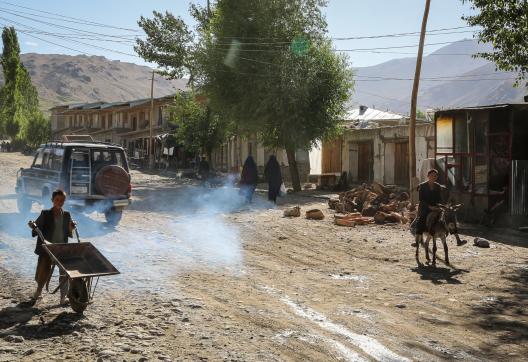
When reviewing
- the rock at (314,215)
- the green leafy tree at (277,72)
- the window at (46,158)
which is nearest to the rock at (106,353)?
the window at (46,158)

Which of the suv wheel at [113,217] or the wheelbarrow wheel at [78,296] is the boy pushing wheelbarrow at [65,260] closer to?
the wheelbarrow wheel at [78,296]

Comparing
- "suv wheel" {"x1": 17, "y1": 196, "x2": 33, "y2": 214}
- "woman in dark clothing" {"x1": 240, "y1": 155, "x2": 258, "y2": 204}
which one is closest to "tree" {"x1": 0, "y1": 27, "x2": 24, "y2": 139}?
"woman in dark clothing" {"x1": 240, "y1": 155, "x2": 258, "y2": 204}

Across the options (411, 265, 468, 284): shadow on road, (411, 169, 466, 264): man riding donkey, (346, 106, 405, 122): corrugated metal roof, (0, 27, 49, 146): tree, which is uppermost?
(0, 27, 49, 146): tree

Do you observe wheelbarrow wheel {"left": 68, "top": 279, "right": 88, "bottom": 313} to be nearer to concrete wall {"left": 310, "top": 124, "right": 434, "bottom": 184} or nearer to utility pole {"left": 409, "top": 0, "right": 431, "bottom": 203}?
utility pole {"left": 409, "top": 0, "right": 431, "bottom": 203}

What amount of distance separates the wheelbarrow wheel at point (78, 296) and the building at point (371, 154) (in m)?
21.6

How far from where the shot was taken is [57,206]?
7137 millimetres

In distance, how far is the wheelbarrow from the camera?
645 centimetres

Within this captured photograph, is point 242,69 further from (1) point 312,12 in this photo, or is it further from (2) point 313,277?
(2) point 313,277

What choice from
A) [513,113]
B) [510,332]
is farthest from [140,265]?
[513,113]

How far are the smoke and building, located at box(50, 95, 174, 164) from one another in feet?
114

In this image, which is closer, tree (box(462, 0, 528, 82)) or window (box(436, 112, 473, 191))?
tree (box(462, 0, 528, 82))

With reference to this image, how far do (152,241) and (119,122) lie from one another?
59.4 metres

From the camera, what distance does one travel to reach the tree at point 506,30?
12.4 m

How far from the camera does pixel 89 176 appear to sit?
13023 mm
